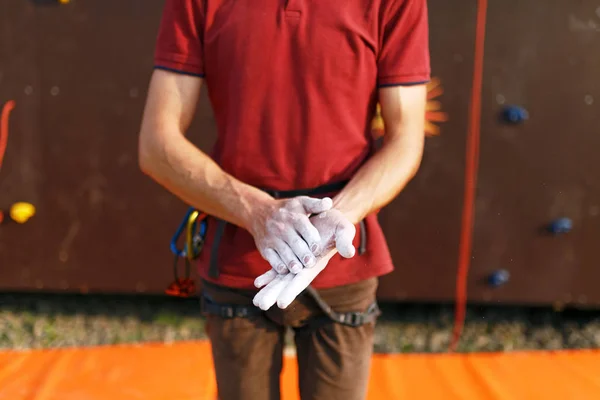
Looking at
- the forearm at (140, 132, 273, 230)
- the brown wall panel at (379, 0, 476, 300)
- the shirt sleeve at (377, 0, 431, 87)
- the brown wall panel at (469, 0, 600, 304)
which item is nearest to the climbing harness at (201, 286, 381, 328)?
the forearm at (140, 132, 273, 230)

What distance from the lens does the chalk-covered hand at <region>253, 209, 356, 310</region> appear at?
697 millimetres

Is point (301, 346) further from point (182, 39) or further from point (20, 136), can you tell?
point (20, 136)

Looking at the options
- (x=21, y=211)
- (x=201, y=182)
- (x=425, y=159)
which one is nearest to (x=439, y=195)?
(x=425, y=159)

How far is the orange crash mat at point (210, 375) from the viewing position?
177 centimetres

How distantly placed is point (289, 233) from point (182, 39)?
0.38m

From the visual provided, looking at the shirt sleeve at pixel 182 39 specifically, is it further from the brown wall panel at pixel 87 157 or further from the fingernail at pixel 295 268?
the brown wall panel at pixel 87 157

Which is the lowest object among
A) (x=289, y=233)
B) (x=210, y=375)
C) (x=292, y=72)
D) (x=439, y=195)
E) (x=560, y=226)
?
(x=210, y=375)

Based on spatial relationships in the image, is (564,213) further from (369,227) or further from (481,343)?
(369,227)

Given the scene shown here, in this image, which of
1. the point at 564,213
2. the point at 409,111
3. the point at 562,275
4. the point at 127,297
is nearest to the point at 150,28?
the point at 127,297

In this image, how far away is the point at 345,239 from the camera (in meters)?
0.70

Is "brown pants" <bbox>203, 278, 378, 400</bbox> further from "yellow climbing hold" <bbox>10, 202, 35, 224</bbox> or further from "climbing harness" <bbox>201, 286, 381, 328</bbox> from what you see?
"yellow climbing hold" <bbox>10, 202, 35, 224</bbox>

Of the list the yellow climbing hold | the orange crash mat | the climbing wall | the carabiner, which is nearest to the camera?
the carabiner

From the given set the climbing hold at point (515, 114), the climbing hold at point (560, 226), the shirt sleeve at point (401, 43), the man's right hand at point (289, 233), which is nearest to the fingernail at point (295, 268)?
the man's right hand at point (289, 233)

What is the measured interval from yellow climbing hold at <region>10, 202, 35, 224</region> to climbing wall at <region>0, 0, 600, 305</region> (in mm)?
25
